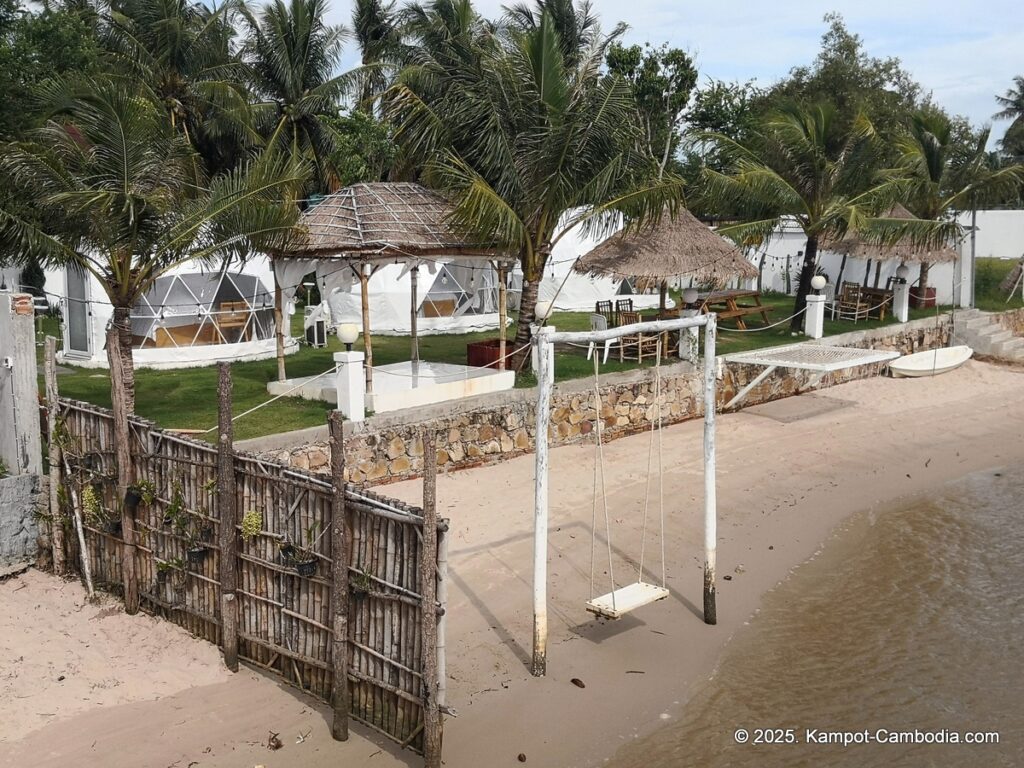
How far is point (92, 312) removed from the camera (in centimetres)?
1866

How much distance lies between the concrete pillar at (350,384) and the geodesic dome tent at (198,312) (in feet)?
23.9

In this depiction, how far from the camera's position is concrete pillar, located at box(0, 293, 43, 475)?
9.72 meters

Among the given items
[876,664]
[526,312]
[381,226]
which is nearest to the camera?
[876,664]

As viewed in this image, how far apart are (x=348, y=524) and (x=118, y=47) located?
72.7 ft

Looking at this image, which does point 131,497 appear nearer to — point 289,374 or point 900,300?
point 289,374

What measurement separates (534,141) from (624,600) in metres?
8.83

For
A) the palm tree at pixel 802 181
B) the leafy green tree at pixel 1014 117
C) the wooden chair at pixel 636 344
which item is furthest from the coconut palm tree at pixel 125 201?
the leafy green tree at pixel 1014 117

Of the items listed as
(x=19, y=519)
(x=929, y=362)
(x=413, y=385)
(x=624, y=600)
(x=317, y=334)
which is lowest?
(x=624, y=600)

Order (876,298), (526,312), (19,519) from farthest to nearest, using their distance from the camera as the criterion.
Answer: (876,298) < (526,312) < (19,519)

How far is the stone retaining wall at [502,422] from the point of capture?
40.7ft

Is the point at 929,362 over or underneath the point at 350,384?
underneath

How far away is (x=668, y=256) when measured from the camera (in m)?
17.5

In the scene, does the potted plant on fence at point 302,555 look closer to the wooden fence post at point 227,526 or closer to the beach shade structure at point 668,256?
the wooden fence post at point 227,526

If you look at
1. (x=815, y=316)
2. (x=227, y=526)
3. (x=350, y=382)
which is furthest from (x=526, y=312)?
(x=227, y=526)
